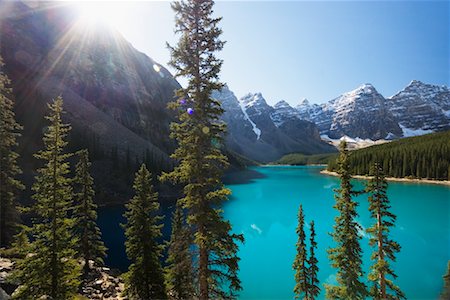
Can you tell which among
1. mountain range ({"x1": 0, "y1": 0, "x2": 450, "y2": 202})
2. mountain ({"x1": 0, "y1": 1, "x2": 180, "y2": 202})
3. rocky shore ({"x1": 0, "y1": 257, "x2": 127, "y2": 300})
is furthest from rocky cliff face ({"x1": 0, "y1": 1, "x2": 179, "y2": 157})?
rocky shore ({"x1": 0, "y1": 257, "x2": 127, "y2": 300})

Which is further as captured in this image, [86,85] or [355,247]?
[86,85]

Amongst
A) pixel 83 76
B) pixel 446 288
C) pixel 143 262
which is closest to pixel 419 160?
pixel 446 288

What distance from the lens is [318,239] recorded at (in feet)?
141

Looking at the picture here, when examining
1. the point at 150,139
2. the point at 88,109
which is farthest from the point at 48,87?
the point at 150,139

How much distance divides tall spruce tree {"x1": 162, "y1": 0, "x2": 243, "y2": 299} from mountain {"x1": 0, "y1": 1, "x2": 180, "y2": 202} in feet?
241

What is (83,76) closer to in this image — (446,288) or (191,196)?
(191,196)

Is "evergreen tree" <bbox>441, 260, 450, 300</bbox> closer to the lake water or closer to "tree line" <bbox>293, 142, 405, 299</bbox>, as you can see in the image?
the lake water

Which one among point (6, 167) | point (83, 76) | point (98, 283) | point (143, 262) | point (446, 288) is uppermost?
point (83, 76)

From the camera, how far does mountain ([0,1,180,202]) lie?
305ft

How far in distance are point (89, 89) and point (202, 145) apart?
143551 millimetres

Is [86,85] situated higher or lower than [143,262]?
higher

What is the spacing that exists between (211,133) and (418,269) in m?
34.8

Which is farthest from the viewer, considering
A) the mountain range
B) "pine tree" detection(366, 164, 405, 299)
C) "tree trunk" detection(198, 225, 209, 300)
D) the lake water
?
the mountain range

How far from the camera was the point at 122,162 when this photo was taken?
93875 mm
